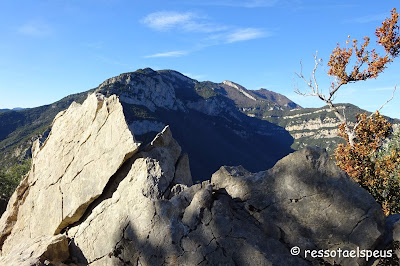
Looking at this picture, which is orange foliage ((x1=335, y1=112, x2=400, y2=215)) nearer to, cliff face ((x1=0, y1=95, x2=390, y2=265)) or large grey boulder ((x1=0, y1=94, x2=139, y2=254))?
cliff face ((x1=0, y1=95, x2=390, y2=265))

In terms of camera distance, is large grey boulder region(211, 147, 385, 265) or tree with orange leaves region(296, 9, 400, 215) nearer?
large grey boulder region(211, 147, 385, 265)

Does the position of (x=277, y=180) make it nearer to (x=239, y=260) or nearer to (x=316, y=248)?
(x=316, y=248)

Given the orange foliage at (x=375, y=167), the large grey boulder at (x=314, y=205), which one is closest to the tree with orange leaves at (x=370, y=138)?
the orange foliage at (x=375, y=167)

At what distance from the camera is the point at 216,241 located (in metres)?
10.2

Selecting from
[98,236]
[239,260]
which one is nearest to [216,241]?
[239,260]

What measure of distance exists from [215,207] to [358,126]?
1509 cm

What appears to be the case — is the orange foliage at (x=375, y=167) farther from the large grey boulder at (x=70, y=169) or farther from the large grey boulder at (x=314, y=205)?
the large grey boulder at (x=70, y=169)

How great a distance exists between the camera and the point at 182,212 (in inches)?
444

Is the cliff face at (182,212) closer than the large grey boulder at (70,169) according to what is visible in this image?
Yes

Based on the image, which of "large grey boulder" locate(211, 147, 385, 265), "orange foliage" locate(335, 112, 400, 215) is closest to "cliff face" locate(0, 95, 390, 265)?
"large grey boulder" locate(211, 147, 385, 265)

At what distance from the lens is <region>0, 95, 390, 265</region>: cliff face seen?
10.1 meters

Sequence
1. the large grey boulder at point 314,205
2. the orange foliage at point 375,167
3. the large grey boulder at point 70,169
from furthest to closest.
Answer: the orange foliage at point 375,167 < the large grey boulder at point 70,169 < the large grey boulder at point 314,205

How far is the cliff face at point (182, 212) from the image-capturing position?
1007cm

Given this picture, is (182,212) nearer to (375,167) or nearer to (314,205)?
(314,205)
